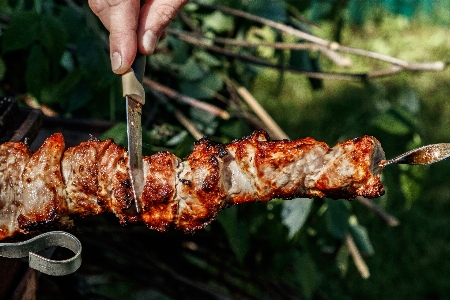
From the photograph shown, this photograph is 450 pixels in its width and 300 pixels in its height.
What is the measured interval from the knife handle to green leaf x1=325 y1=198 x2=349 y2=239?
1296 mm

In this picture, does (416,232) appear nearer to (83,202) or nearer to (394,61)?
(394,61)

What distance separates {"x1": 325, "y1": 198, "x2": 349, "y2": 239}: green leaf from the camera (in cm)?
256

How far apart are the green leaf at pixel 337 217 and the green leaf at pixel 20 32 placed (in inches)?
62.6

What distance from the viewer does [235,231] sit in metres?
2.43

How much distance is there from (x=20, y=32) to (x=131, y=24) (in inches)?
40.2

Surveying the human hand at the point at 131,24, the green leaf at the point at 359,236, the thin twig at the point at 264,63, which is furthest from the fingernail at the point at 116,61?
the green leaf at the point at 359,236

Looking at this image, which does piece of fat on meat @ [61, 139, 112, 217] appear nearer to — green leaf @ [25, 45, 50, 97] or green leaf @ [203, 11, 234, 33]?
green leaf @ [25, 45, 50, 97]

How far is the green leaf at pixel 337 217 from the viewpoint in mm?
2561

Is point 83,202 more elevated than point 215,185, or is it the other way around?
point 215,185

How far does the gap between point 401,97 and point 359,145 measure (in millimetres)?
1645

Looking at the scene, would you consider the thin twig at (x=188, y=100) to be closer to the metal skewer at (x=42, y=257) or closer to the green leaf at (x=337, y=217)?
the green leaf at (x=337, y=217)

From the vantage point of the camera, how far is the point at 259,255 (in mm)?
3021

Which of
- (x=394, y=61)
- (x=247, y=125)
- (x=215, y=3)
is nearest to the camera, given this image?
(x=394, y=61)

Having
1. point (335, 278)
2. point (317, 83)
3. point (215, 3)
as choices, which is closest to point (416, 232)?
point (335, 278)
